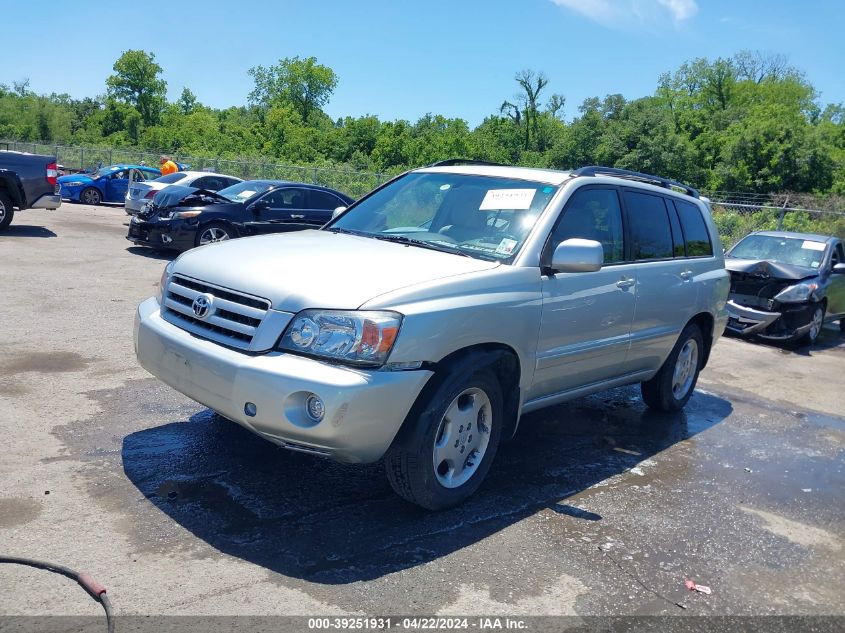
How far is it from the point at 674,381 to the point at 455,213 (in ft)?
9.30

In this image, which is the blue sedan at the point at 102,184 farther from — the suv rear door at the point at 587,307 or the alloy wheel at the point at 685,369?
the suv rear door at the point at 587,307

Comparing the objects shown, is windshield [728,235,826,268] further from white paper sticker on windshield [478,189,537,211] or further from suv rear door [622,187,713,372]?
white paper sticker on windshield [478,189,537,211]

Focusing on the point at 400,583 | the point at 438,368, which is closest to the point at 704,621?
the point at 400,583

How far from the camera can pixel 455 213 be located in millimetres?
5199

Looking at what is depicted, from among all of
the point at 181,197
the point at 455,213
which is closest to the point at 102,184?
the point at 181,197

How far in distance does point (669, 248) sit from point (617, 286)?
3.74 ft

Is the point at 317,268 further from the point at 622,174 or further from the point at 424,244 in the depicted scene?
the point at 622,174

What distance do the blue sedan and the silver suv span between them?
2252cm

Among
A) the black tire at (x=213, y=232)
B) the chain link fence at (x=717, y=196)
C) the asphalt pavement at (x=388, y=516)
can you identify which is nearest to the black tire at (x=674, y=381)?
the asphalt pavement at (x=388, y=516)

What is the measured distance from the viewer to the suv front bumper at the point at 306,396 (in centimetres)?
360

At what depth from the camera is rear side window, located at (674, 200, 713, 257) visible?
6609 millimetres

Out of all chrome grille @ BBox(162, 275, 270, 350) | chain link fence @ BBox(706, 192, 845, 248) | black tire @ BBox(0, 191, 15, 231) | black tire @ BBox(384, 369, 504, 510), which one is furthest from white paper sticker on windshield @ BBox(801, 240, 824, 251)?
black tire @ BBox(0, 191, 15, 231)

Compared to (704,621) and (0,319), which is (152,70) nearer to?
(0,319)

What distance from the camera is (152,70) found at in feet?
277
